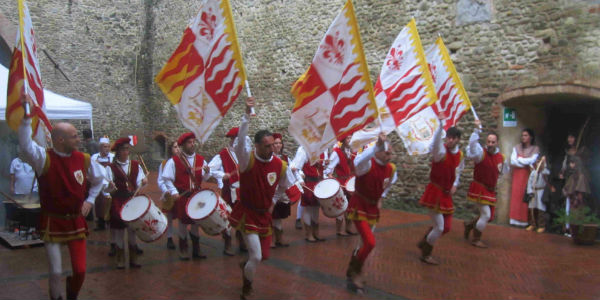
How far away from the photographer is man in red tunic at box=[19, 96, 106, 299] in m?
4.31

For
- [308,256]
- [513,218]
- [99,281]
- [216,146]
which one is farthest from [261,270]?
[216,146]

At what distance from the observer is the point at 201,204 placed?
251 inches

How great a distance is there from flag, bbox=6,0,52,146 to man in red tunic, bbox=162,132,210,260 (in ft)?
6.67

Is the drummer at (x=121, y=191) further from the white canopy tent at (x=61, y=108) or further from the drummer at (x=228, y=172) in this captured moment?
the white canopy tent at (x=61, y=108)

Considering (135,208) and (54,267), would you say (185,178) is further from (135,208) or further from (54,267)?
(54,267)

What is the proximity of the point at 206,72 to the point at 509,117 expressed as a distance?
7.47 metres

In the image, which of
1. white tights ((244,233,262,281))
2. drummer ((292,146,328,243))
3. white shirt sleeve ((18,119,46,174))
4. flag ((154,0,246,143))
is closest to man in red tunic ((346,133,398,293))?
white tights ((244,233,262,281))

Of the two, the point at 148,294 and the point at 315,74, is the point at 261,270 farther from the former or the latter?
the point at 315,74

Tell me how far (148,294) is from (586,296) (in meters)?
4.92

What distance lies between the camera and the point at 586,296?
18.6 ft

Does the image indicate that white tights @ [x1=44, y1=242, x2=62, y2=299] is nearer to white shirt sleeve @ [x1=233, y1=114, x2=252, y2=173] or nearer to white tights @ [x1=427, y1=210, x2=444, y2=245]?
white shirt sleeve @ [x1=233, y1=114, x2=252, y2=173]

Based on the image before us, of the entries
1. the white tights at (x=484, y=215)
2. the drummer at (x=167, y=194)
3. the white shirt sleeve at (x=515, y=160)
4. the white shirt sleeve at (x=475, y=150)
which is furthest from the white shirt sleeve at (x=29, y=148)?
the white shirt sleeve at (x=515, y=160)

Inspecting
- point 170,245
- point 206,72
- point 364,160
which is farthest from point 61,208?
point 170,245

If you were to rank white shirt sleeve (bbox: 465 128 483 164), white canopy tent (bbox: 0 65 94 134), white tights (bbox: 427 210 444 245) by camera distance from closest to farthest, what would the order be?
1. white tights (bbox: 427 210 444 245)
2. white shirt sleeve (bbox: 465 128 483 164)
3. white canopy tent (bbox: 0 65 94 134)
